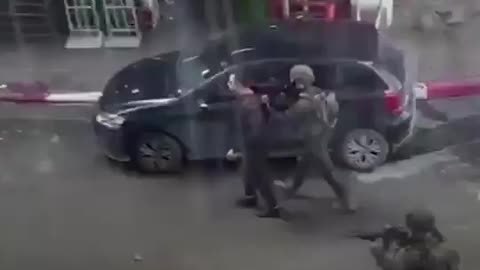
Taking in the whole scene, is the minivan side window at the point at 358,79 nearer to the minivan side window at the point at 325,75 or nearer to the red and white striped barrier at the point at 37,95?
the minivan side window at the point at 325,75

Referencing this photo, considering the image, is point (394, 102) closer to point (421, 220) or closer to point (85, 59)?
point (421, 220)

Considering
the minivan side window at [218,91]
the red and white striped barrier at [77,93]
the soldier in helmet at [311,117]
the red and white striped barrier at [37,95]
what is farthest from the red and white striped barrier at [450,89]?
the red and white striped barrier at [37,95]

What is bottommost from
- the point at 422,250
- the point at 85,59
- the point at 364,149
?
the point at 422,250

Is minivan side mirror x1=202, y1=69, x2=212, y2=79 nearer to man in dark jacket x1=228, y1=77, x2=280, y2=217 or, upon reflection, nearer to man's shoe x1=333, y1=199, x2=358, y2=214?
man in dark jacket x1=228, y1=77, x2=280, y2=217

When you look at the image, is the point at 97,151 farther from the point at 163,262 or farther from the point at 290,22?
the point at 290,22

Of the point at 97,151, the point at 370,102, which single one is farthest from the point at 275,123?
the point at 97,151

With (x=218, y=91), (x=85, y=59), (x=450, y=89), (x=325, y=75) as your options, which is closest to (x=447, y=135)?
(x=450, y=89)
